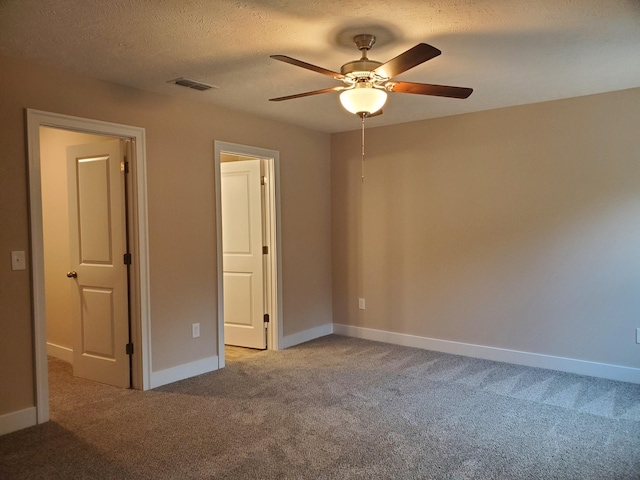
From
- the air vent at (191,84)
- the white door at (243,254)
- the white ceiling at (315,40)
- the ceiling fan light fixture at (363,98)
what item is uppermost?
the air vent at (191,84)

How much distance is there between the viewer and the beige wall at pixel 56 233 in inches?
179

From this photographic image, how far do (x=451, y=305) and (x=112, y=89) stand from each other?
3.61 meters

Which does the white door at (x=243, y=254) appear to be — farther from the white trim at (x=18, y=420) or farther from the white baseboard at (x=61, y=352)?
the white trim at (x=18, y=420)

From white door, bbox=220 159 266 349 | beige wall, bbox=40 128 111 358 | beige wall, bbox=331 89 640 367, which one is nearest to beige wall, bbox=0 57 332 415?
white door, bbox=220 159 266 349

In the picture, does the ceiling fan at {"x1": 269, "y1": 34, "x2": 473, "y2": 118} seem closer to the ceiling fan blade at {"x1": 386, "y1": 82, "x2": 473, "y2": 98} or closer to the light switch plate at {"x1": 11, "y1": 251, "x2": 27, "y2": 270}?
the ceiling fan blade at {"x1": 386, "y1": 82, "x2": 473, "y2": 98}

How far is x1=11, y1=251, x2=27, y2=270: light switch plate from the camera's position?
3002mm

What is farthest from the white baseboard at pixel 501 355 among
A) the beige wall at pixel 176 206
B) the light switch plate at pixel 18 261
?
the light switch plate at pixel 18 261

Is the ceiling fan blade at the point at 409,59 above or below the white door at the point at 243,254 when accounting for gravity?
above

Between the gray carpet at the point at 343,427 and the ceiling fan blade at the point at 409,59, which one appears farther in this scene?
the gray carpet at the point at 343,427

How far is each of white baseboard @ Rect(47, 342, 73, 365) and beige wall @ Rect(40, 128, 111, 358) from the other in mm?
20

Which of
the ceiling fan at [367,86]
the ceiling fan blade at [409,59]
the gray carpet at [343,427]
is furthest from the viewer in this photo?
the ceiling fan at [367,86]

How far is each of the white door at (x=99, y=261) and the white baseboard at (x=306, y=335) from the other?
5.62ft

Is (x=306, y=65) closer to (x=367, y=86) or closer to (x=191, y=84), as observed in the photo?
(x=367, y=86)

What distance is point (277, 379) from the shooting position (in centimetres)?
398
